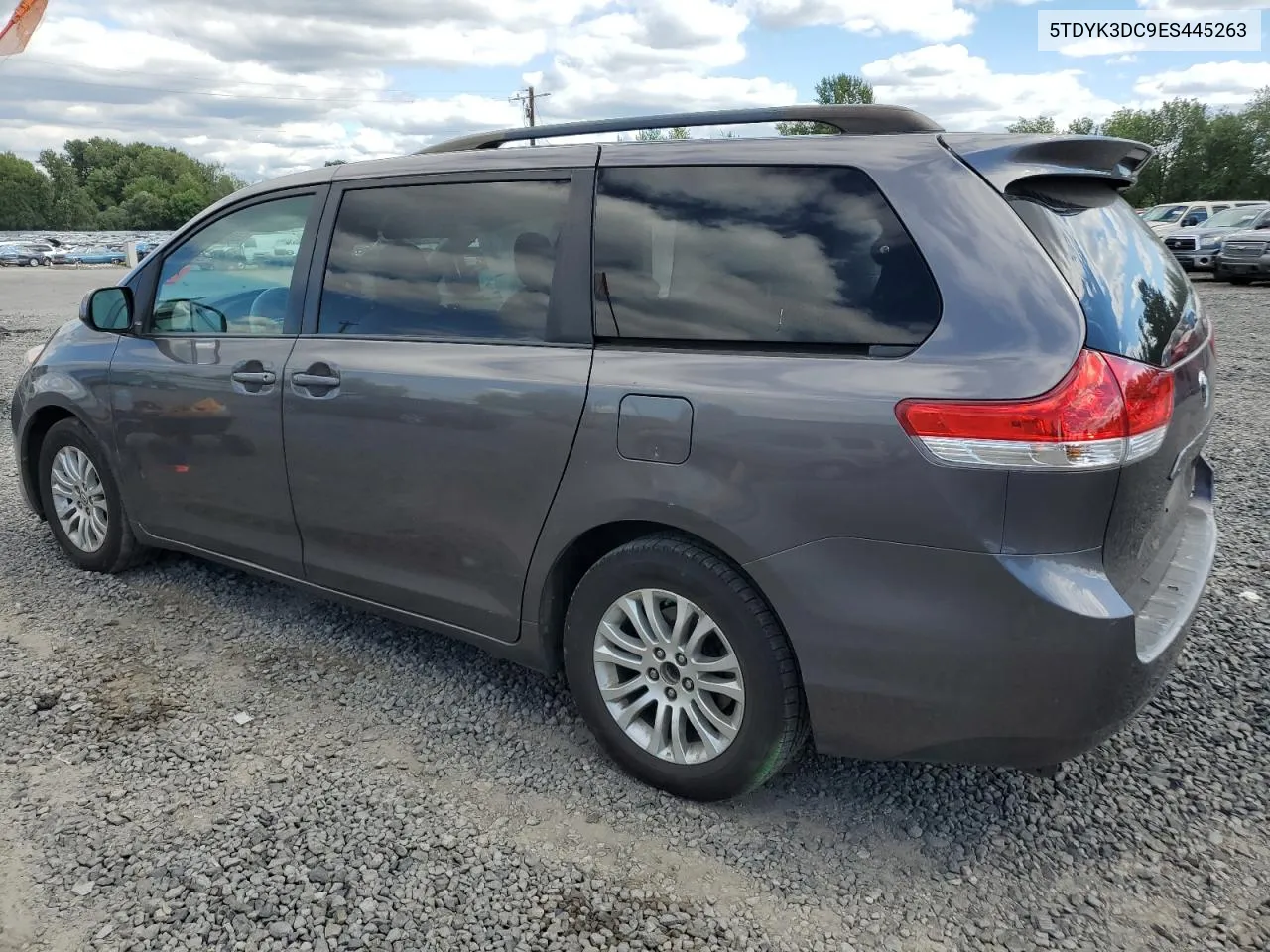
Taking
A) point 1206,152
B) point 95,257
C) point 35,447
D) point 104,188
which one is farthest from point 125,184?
point 35,447

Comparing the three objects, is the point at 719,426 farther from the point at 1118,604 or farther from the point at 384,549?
the point at 384,549

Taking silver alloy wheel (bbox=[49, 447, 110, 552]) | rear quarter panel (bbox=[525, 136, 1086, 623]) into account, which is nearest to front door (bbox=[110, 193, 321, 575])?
silver alloy wheel (bbox=[49, 447, 110, 552])

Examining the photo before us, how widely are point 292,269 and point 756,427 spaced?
6.67ft

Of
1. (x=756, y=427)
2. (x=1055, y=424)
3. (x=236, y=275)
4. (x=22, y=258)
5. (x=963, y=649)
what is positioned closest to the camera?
(x=1055, y=424)

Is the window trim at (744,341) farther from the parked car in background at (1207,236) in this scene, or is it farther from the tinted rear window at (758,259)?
the parked car in background at (1207,236)

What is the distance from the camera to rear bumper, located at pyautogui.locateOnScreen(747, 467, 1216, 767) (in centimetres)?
215

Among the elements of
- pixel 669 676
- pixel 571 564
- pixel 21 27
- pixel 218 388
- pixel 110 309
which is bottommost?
pixel 669 676

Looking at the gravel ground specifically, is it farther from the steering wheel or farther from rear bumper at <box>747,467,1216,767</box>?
the steering wheel

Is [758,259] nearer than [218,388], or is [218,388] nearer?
[758,259]

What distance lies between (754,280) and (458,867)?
5.59ft

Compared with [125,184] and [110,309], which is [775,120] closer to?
[110,309]

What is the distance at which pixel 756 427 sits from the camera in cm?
239

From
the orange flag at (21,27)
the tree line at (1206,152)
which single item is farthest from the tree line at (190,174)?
the orange flag at (21,27)

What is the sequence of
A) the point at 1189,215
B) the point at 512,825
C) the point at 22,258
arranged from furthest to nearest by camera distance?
1. the point at 22,258
2. the point at 1189,215
3. the point at 512,825
